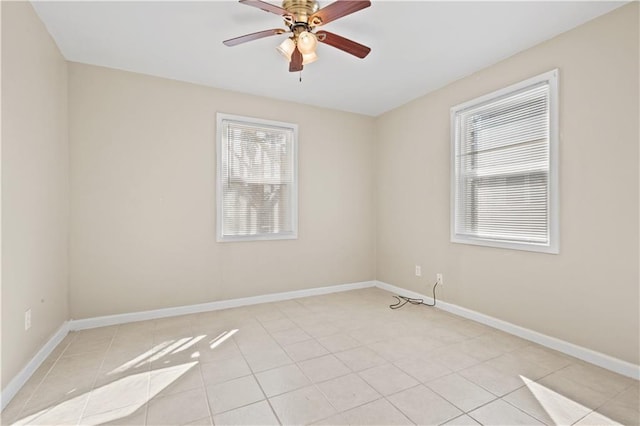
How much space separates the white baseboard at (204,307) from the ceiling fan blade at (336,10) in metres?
3.03

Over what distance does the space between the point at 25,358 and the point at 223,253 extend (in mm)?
1867

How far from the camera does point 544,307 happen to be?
2.65 meters

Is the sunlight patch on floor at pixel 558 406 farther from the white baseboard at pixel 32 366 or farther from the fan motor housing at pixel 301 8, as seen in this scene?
the white baseboard at pixel 32 366

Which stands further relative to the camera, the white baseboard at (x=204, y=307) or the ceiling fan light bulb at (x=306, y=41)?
the white baseboard at (x=204, y=307)

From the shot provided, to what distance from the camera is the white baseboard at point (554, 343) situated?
7.14 feet

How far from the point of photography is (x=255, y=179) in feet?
12.7

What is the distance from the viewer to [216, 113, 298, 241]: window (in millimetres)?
3699

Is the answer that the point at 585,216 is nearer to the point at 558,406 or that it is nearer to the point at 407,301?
the point at 558,406

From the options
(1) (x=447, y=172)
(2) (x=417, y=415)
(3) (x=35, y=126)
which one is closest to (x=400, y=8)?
(1) (x=447, y=172)

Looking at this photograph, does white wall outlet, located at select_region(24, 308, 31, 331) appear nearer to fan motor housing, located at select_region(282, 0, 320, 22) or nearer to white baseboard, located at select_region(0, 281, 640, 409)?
white baseboard, located at select_region(0, 281, 640, 409)

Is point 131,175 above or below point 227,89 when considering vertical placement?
below

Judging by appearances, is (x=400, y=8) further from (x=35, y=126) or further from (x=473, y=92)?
(x=35, y=126)

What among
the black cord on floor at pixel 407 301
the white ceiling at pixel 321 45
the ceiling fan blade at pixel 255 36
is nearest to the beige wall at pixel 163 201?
the white ceiling at pixel 321 45

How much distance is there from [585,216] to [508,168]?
2.52 feet
